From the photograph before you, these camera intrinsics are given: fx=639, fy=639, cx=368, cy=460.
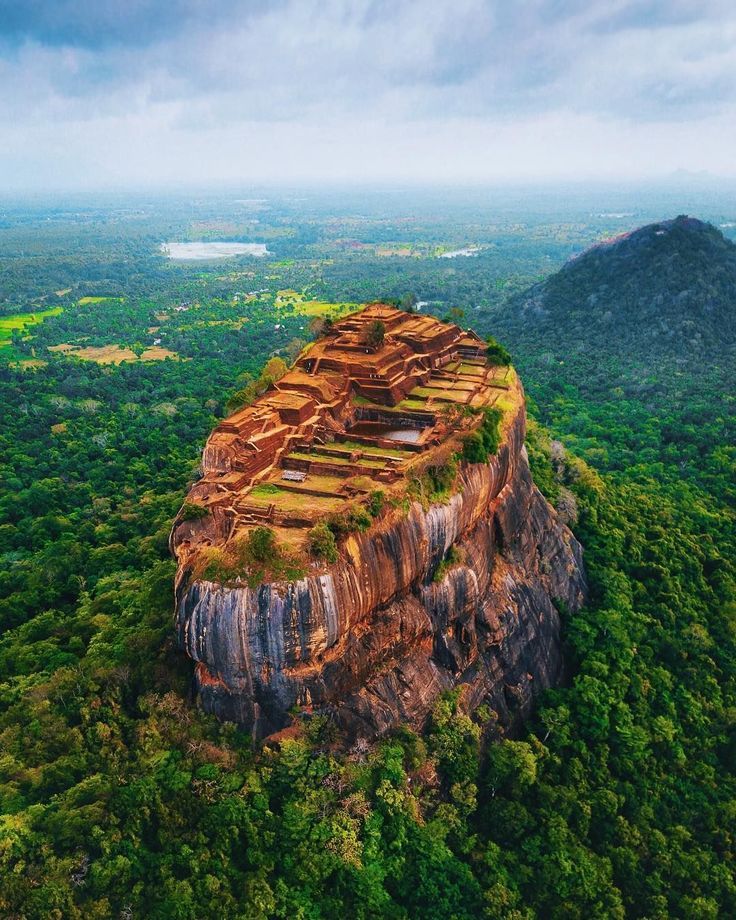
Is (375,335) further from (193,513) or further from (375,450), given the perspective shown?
(193,513)

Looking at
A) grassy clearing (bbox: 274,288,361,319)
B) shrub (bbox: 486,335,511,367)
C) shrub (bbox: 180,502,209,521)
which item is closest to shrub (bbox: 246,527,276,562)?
shrub (bbox: 180,502,209,521)

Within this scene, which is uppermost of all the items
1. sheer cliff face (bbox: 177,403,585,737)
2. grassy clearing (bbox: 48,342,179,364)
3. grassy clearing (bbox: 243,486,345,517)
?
grassy clearing (bbox: 243,486,345,517)

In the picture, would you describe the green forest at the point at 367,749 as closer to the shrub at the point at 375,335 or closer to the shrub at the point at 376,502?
the shrub at the point at 376,502

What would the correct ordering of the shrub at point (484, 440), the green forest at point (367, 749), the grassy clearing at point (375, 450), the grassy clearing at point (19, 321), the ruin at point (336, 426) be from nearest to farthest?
the green forest at point (367, 749), the ruin at point (336, 426), the shrub at point (484, 440), the grassy clearing at point (375, 450), the grassy clearing at point (19, 321)

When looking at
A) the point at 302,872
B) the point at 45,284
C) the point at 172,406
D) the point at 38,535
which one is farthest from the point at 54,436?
the point at 45,284

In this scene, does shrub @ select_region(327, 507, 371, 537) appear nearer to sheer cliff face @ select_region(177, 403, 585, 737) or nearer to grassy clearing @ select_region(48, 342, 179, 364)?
sheer cliff face @ select_region(177, 403, 585, 737)

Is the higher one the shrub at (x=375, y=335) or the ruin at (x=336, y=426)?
the shrub at (x=375, y=335)

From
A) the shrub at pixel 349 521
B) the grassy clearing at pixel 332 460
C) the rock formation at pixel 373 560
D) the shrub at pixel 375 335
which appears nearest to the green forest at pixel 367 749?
the rock formation at pixel 373 560
